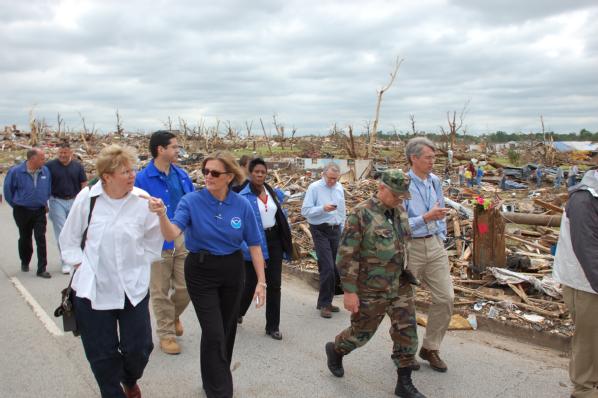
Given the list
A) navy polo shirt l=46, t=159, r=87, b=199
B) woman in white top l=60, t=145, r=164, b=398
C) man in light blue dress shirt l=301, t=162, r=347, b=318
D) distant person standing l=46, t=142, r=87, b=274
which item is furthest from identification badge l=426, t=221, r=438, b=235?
navy polo shirt l=46, t=159, r=87, b=199

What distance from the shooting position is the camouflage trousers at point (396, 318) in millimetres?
3936

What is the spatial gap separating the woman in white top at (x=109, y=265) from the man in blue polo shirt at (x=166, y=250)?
1.52 m

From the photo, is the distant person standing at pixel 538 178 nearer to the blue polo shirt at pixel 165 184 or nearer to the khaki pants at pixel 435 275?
the khaki pants at pixel 435 275

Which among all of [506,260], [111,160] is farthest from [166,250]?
[506,260]

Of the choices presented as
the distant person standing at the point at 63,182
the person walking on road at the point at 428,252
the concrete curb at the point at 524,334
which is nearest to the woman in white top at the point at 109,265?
the person walking on road at the point at 428,252

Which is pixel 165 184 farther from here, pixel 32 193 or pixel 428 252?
pixel 32 193

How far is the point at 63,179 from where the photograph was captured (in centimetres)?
809

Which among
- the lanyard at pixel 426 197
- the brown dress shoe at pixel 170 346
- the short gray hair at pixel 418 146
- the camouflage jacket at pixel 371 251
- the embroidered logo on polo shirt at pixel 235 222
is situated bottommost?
the brown dress shoe at pixel 170 346

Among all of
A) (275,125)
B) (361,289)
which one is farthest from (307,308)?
(275,125)

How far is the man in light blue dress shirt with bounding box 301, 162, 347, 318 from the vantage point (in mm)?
6191

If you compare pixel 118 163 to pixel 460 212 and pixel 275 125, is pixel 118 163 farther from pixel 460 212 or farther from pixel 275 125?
pixel 275 125

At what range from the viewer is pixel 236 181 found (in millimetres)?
3840

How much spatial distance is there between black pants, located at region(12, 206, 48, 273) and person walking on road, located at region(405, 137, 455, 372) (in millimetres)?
6156

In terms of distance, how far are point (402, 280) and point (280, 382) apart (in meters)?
1.42
